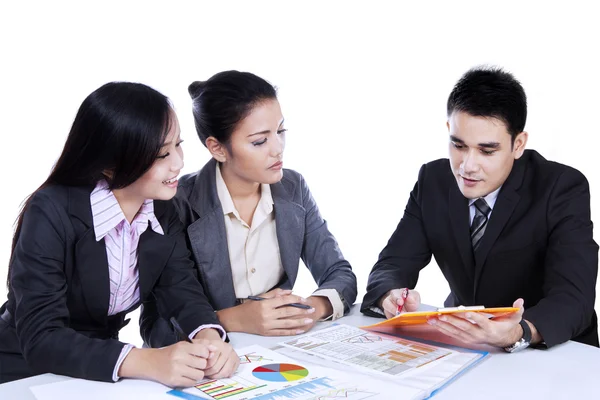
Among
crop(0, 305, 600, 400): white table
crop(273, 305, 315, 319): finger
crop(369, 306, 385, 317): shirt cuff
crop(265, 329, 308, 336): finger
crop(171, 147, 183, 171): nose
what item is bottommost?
crop(0, 305, 600, 400): white table

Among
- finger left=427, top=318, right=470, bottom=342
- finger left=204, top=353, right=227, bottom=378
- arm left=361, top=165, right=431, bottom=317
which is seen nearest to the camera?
finger left=204, top=353, right=227, bottom=378

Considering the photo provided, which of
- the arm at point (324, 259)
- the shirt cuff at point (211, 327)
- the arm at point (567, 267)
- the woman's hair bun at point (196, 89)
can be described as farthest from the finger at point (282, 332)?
the woman's hair bun at point (196, 89)

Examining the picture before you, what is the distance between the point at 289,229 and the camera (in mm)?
Result: 1998

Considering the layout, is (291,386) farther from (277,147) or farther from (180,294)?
(277,147)

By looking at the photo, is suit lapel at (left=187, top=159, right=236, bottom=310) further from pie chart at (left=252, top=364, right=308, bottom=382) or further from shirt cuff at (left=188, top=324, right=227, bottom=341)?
pie chart at (left=252, top=364, right=308, bottom=382)

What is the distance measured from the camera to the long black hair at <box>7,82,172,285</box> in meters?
1.48

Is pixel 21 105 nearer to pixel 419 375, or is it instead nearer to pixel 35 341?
pixel 35 341

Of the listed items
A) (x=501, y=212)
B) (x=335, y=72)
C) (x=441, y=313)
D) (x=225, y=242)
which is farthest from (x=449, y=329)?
(x=335, y=72)

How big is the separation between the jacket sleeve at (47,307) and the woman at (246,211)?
0.41 m

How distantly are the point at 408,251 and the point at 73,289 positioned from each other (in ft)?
3.31

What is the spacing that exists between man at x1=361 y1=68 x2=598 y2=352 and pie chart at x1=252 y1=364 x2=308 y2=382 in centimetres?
45

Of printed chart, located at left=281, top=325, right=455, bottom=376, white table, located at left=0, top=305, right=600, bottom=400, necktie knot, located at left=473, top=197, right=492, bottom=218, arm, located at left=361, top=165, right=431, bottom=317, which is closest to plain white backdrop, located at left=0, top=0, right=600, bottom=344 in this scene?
arm, located at left=361, top=165, right=431, bottom=317

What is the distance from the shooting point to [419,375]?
1.26 metres

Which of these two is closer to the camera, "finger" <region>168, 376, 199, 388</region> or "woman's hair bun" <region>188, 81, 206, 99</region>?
"finger" <region>168, 376, 199, 388</region>
